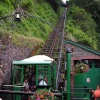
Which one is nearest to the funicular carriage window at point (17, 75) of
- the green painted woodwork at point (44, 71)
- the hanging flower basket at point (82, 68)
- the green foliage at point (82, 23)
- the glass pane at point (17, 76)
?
the glass pane at point (17, 76)

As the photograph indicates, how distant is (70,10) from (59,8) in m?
1.71

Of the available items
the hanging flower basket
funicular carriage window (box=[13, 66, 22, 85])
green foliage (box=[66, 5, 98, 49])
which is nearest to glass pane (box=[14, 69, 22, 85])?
funicular carriage window (box=[13, 66, 22, 85])

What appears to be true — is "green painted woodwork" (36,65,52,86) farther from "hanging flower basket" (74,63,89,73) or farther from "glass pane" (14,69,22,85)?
"hanging flower basket" (74,63,89,73)

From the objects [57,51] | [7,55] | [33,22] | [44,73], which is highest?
[33,22]

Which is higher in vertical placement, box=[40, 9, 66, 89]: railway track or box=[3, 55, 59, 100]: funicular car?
box=[40, 9, 66, 89]: railway track

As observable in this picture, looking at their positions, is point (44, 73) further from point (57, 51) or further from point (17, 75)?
point (57, 51)

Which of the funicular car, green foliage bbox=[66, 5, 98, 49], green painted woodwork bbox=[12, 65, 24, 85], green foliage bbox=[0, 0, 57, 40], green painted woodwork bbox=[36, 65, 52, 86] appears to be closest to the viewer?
the funicular car

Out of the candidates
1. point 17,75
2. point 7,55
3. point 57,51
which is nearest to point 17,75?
point 17,75

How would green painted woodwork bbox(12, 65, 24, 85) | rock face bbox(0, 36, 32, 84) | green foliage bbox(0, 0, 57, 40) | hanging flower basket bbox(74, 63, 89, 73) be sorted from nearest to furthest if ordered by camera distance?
green painted woodwork bbox(12, 65, 24, 85)
hanging flower basket bbox(74, 63, 89, 73)
rock face bbox(0, 36, 32, 84)
green foliage bbox(0, 0, 57, 40)

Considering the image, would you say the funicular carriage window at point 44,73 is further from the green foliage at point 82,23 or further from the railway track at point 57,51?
the green foliage at point 82,23

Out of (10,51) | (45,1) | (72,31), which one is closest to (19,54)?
(10,51)

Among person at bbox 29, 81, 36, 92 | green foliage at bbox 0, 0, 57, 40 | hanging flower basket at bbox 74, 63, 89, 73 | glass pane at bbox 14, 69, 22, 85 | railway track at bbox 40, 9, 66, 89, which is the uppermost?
green foliage at bbox 0, 0, 57, 40

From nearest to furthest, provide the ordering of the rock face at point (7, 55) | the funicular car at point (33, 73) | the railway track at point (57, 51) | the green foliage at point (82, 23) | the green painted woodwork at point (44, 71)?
the funicular car at point (33, 73)
the green painted woodwork at point (44, 71)
the rock face at point (7, 55)
the railway track at point (57, 51)
the green foliage at point (82, 23)

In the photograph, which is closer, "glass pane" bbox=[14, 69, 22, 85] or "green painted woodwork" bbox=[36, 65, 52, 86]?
"green painted woodwork" bbox=[36, 65, 52, 86]
